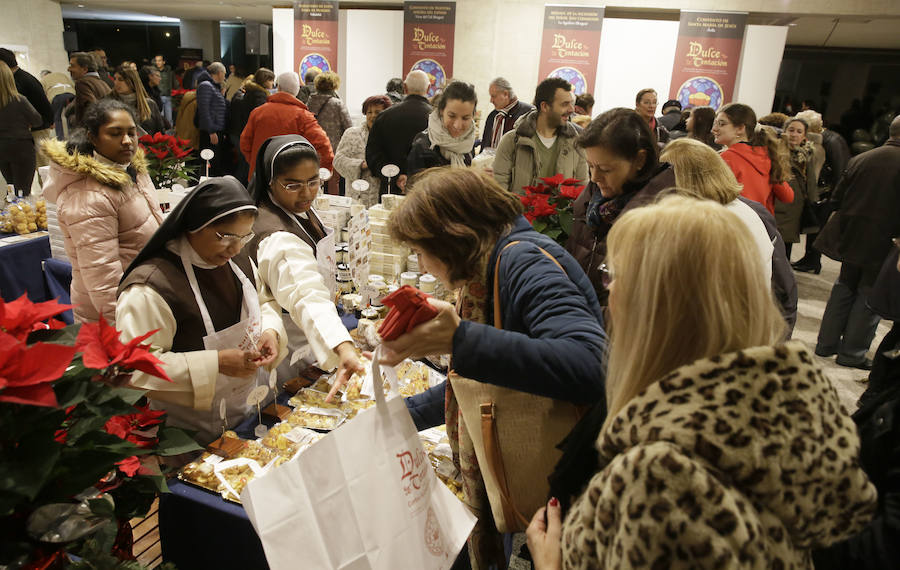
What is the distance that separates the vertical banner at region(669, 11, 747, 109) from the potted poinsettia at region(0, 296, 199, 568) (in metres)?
8.45

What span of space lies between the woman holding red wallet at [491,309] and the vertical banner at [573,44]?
7377 millimetres

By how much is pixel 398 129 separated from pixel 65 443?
4.01 metres

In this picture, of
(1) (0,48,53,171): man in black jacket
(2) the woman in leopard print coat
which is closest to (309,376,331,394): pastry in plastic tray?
(2) the woman in leopard print coat

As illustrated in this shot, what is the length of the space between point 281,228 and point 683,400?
5.40 feet

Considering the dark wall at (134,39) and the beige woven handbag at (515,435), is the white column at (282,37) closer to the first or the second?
the beige woven handbag at (515,435)

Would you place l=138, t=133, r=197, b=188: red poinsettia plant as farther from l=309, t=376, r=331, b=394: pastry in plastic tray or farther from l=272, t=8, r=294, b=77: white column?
l=272, t=8, r=294, b=77: white column

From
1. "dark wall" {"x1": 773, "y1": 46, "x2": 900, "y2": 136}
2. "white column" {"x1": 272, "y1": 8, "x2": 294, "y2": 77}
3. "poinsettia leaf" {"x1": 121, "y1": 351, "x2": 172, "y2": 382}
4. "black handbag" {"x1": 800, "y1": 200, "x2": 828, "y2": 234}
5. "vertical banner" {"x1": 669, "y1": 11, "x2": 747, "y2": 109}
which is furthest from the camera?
"dark wall" {"x1": 773, "y1": 46, "x2": 900, "y2": 136}

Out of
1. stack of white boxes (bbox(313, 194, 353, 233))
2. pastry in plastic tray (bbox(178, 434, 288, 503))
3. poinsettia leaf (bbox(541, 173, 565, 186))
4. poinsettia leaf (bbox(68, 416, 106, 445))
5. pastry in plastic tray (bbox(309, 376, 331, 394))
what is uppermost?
poinsettia leaf (bbox(541, 173, 565, 186))

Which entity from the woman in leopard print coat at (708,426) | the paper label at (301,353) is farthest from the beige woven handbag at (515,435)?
the paper label at (301,353)

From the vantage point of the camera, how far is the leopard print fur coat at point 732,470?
2.52 feet

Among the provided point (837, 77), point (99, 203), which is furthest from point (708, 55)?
point (99, 203)

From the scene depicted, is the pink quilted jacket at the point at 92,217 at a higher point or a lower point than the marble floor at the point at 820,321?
higher

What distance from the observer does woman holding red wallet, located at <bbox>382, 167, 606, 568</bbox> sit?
118cm

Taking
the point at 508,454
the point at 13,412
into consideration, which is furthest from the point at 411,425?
the point at 13,412
